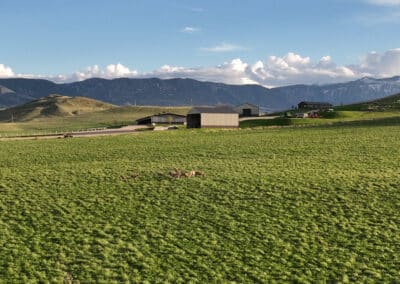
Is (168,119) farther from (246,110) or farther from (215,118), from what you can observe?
(215,118)

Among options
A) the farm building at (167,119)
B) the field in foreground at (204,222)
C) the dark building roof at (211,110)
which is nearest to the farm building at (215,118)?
the dark building roof at (211,110)

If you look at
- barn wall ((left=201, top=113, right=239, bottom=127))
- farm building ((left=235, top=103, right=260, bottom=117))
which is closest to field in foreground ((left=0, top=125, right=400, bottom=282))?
barn wall ((left=201, top=113, right=239, bottom=127))

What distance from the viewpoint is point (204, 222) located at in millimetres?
23734

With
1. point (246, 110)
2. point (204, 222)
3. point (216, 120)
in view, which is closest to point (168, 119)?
point (246, 110)

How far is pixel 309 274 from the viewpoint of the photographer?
59.3ft

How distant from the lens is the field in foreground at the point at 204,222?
1852 centimetres

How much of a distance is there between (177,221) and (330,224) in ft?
29.6

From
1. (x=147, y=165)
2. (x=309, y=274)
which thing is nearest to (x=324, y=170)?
(x=147, y=165)

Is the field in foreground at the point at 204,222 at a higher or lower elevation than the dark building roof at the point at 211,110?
lower

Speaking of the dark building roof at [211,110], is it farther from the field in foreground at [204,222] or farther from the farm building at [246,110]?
the field in foreground at [204,222]

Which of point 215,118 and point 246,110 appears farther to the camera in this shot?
point 246,110

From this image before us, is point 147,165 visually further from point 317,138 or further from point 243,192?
point 317,138

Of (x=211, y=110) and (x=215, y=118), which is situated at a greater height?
(x=211, y=110)

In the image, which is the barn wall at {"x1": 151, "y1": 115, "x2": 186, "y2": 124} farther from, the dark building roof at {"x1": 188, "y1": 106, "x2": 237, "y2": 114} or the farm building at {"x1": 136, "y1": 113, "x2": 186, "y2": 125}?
the dark building roof at {"x1": 188, "y1": 106, "x2": 237, "y2": 114}
